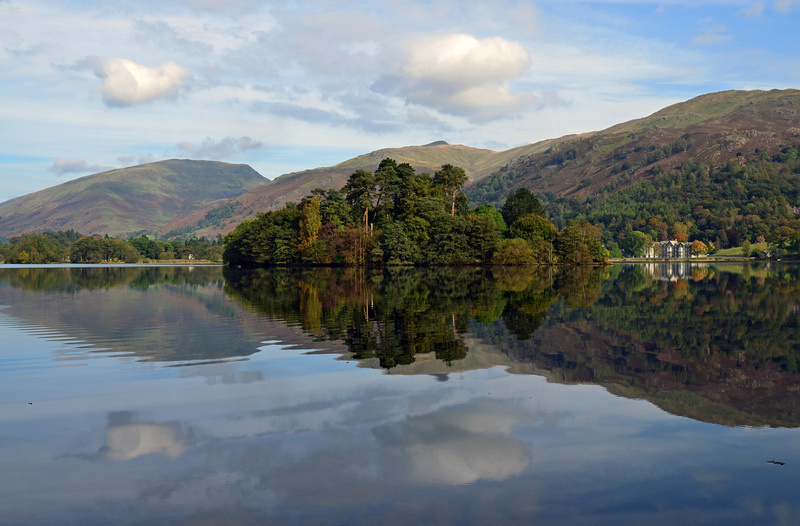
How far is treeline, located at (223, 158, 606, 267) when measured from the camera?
139750 millimetres

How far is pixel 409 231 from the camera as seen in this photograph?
466ft

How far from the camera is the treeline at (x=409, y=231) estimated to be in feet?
458

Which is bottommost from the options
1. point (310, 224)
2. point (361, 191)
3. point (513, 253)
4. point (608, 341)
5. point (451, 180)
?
point (608, 341)

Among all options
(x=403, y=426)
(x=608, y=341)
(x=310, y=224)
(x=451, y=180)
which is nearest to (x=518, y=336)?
(x=608, y=341)

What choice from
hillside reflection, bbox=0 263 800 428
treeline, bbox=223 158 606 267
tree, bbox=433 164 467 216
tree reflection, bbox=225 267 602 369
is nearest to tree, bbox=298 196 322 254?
treeline, bbox=223 158 606 267

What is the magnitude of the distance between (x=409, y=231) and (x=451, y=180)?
77.9 feet

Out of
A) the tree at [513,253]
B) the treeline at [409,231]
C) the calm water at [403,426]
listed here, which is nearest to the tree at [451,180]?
the treeline at [409,231]

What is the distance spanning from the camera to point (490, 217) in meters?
146

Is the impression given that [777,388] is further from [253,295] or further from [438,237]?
[438,237]

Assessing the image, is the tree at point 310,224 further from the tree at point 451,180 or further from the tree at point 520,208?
the tree at point 520,208

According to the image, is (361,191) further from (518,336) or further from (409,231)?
(518,336)

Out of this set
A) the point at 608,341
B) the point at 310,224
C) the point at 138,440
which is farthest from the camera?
the point at 310,224

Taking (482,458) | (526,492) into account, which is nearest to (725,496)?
(526,492)

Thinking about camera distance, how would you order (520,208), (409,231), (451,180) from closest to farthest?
(409,231) < (451,180) < (520,208)
